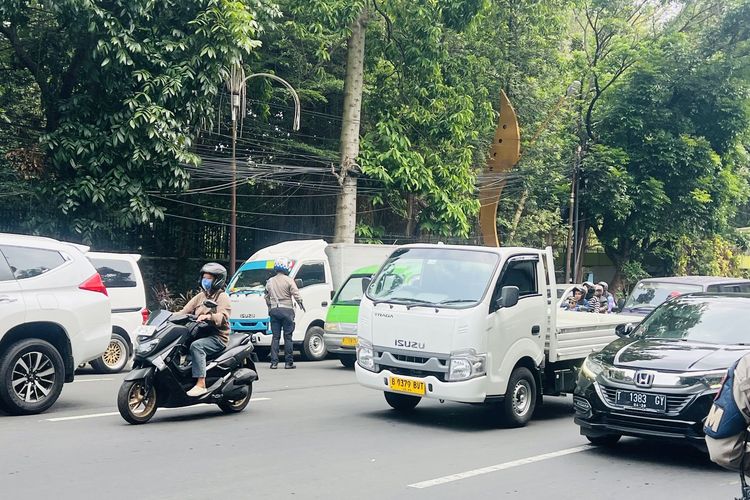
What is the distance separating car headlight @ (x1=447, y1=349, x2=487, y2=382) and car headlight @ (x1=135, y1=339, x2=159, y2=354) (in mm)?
3171

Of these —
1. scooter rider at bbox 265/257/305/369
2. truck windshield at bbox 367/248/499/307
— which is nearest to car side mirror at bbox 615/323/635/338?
truck windshield at bbox 367/248/499/307

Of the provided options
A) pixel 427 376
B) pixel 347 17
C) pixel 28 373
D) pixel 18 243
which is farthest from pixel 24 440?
pixel 347 17

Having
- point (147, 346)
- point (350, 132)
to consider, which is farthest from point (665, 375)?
point (350, 132)

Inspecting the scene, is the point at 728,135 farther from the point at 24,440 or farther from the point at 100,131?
the point at 24,440

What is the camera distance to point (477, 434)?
962cm

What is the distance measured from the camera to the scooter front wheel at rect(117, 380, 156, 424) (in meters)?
9.21

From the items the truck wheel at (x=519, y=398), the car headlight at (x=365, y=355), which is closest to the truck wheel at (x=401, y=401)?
the car headlight at (x=365, y=355)

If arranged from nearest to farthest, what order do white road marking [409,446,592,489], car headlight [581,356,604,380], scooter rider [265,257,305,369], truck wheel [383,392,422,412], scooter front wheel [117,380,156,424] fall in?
white road marking [409,446,592,489] < car headlight [581,356,604,380] < scooter front wheel [117,380,156,424] < truck wheel [383,392,422,412] < scooter rider [265,257,305,369]

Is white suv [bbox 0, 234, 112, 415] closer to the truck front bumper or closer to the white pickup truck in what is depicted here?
the white pickup truck

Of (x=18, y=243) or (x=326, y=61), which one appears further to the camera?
(x=326, y=61)

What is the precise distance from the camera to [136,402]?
30.8ft

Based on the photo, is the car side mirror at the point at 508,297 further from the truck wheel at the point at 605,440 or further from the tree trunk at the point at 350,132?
the tree trunk at the point at 350,132

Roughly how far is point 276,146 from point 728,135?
58.8 ft

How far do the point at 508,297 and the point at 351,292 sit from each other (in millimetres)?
7762
